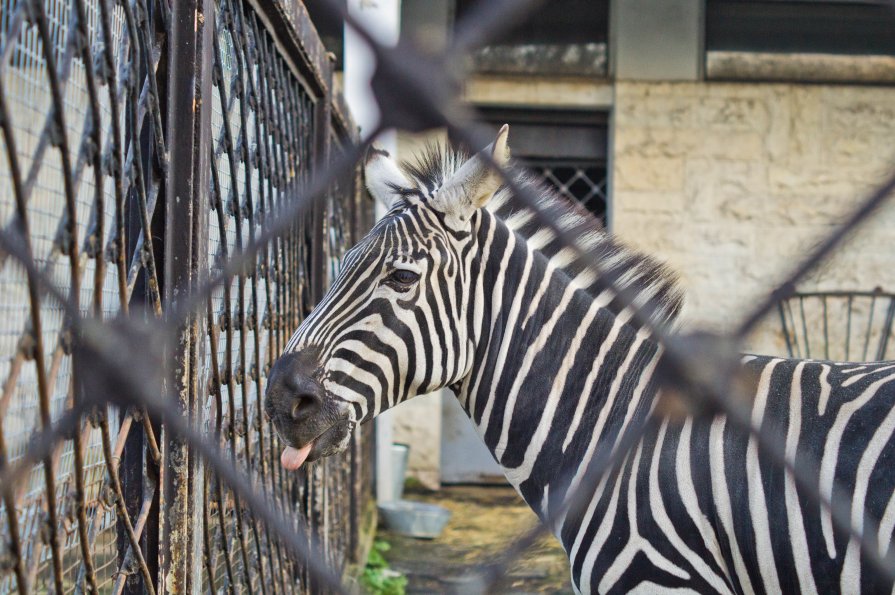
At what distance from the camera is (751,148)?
Result: 6.57 metres

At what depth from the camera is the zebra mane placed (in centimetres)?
249

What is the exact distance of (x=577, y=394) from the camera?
7.89 ft

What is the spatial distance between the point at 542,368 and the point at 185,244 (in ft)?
3.74

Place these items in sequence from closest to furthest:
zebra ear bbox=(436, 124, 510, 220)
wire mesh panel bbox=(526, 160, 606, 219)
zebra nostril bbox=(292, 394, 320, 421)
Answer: zebra nostril bbox=(292, 394, 320, 421) → zebra ear bbox=(436, 124, 510, 220) → wire mesh panel bbox=(526, 160, 606, 219)

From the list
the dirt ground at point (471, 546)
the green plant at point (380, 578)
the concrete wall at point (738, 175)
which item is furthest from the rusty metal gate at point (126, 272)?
the concrete wall at point (738, 175)

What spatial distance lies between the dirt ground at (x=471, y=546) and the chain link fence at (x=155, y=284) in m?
2.04

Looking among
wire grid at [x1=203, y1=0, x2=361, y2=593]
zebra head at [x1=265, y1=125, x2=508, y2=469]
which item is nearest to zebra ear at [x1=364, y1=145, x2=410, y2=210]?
zebra head at [x1=265, y1=125, x2=508, y2=469]

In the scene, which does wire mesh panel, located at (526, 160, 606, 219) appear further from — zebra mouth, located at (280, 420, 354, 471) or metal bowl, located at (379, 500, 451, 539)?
zebra mouth, located at (280, 420, 354, 471)

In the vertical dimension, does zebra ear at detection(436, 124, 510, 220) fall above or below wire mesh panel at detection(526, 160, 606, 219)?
below

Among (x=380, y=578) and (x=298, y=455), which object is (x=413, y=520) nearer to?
(x=380, y=578)

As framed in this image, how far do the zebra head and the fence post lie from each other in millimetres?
382

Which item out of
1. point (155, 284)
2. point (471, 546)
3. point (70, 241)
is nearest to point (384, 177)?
point (155, 284)

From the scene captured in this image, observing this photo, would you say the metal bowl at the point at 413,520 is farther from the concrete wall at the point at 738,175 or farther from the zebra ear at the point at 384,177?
the zebra ear at the point at 384,177

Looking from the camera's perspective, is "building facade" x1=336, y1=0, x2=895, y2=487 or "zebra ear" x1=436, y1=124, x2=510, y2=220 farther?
"building facade" x1=336, y1=0, x2=895, y2=487
